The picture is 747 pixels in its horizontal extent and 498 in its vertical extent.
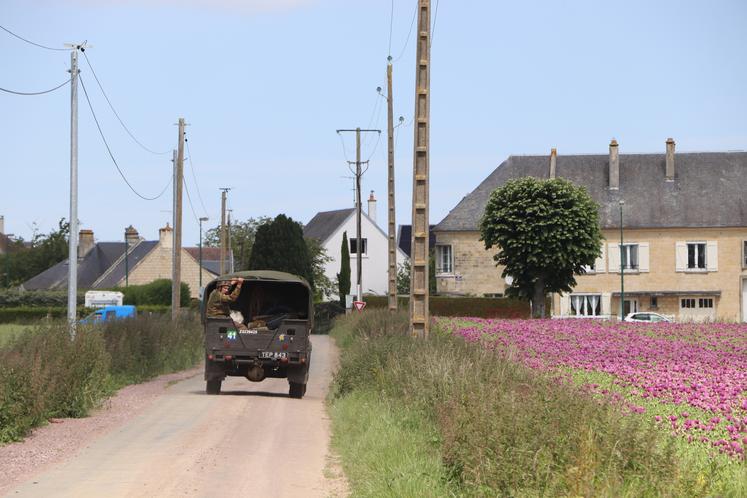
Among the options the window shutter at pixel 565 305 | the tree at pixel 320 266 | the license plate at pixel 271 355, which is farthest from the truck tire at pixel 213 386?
the tree at pixel 320 266

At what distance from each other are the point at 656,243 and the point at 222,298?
54.0m

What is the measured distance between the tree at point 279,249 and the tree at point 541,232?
65.1 ft

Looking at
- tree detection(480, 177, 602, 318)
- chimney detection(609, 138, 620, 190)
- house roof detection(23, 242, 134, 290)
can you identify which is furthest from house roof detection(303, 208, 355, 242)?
tree detection(480, 177, 602, 318)

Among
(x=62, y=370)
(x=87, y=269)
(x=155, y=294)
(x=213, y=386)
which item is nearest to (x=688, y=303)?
(x=155, y=294)

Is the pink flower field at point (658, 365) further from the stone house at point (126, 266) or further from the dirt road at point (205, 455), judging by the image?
the stone house at point (126, 266)

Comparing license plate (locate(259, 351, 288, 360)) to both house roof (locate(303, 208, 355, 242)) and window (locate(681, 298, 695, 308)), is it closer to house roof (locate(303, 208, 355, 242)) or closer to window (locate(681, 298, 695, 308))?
window (locate(681, 298, 695, 308))

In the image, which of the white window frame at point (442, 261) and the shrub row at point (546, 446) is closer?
the shrub row at point (546, 446)

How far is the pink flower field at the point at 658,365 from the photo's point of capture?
40.5ft

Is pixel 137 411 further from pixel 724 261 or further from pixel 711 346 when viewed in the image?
pixel 724 261

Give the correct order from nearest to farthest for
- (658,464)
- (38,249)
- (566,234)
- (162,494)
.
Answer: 1. (658,464)
2. (162,494)
3. (566,234)
4. (38,249)

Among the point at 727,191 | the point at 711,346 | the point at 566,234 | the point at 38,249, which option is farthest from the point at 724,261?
the point at 38,249

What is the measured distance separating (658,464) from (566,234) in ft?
157

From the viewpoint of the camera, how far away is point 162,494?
1171 centimetres

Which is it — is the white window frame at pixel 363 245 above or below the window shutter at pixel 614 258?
above
